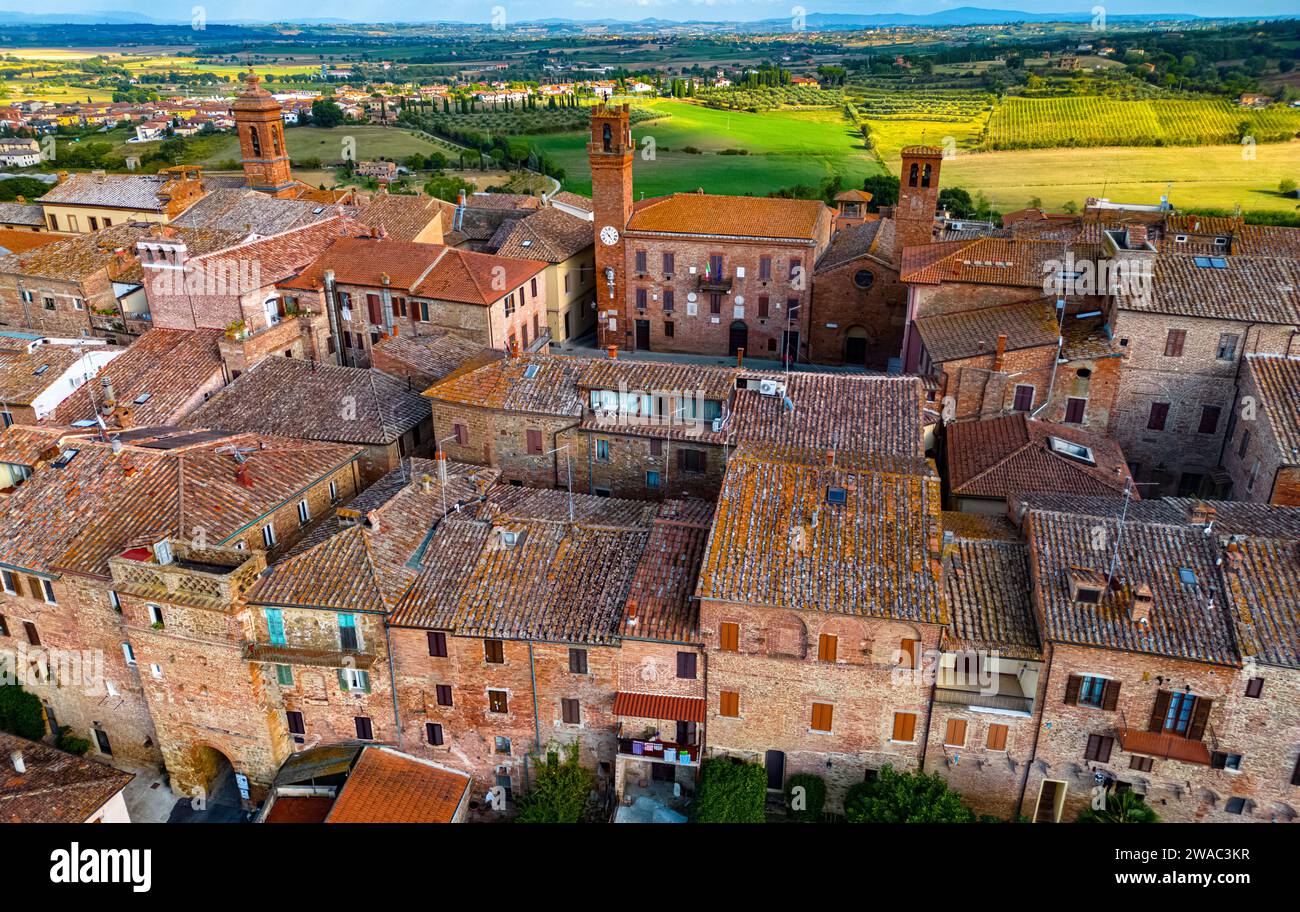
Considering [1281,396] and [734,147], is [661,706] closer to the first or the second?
[1281,396]

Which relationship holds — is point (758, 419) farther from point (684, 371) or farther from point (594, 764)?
point (594, 764)

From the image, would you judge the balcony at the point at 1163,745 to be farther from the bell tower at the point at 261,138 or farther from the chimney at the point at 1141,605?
the bell tower at the point at 261,138

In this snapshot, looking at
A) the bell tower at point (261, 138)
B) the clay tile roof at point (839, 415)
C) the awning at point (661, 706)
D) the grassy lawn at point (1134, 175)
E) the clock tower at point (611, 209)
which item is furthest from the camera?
the grassy lawn at point (1134, 175)

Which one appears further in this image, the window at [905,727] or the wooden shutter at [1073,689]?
the window at [905,727]

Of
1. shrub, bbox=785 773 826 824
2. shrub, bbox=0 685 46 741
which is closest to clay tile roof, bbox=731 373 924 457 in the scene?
shrub, bbox=785 773 826 824

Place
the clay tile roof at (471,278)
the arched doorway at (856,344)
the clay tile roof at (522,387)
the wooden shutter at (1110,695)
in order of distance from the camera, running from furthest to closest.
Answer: the arched doorway at (856,344), the clay tile roof at (471,278), the clay tile roof at (522,387), the wooden shutter at (1110,695)

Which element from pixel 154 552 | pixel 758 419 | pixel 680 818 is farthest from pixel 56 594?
pixel 758 419

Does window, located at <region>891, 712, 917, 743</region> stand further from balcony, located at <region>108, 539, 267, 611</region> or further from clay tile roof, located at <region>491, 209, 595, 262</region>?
clay tile roof, located at <region>491, 209, 595, 262</region>

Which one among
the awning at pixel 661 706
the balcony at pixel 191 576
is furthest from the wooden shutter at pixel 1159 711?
the balcony at pixel 191 576
